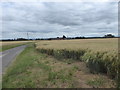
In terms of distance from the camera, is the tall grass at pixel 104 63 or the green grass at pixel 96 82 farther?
the tall grass at pixel 104 63

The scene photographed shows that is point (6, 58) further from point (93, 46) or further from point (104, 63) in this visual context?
point (104, 63)

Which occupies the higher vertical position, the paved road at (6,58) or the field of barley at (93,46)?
the field of barley at (93,46)

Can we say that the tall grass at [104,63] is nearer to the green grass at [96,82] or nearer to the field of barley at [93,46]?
the green grass at [96,82]

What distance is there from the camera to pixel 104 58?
285 inches

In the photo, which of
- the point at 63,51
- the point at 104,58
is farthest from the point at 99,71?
the point at 63,51

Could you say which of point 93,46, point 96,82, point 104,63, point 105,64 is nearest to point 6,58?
point 93,46

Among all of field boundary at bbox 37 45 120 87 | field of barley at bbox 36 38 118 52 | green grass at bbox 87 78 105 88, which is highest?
field of barley at bbox 36 38 118 52

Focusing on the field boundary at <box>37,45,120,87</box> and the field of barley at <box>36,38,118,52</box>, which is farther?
the field of barley at <box>36,38,118,52</box>

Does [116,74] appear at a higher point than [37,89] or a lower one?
higher

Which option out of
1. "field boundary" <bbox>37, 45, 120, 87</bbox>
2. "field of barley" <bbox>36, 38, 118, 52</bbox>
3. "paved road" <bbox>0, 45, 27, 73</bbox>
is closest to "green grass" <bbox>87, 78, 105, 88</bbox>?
"field boundary" <bbox>37, 45, 120, 87</bbox>

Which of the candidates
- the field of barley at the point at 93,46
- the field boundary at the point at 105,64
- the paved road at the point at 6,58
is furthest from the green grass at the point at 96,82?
the paved road at the point at 6,58

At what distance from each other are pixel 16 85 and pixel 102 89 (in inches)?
125

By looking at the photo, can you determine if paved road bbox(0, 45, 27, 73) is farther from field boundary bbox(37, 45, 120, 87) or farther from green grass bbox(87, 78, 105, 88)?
green grass bbox(87, 78, 105, 88)

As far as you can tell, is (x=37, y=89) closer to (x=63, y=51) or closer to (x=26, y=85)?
(x=26, y=85)
